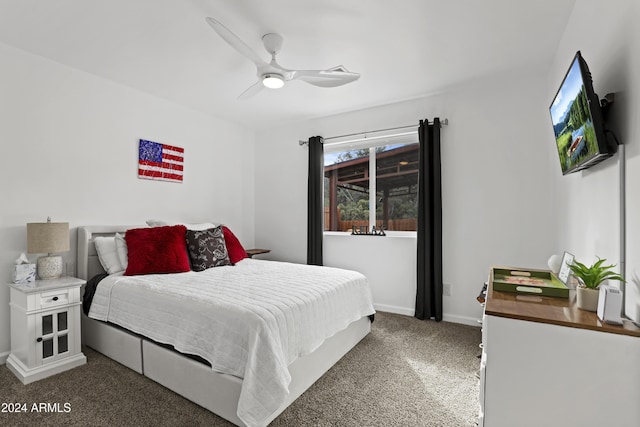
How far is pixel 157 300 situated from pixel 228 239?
1434 mm

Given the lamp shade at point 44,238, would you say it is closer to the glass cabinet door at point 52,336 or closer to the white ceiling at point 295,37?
the glass cabinet door at point 52,336

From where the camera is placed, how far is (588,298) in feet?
4.25

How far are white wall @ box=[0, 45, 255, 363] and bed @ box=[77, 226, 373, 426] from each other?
375mm

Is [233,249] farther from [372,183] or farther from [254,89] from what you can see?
[372,183]

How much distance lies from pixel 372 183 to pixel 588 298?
2914 millimetres

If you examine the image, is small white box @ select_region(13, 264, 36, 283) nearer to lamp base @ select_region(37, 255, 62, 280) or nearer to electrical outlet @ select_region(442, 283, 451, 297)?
lamp base @ select_region(37, 255, 62, 280)

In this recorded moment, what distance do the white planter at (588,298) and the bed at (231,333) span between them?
4.69 ft

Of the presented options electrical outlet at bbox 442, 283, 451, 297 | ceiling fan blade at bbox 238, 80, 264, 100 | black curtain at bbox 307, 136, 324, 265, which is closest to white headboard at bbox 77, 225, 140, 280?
ceiling fan blade at bbox 238, 80, 264, 100

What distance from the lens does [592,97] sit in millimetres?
1375

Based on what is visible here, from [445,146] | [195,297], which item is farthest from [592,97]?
[195,297]

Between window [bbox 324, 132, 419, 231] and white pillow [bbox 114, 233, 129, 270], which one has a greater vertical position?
window [bbox 324, 132, 419, 231]

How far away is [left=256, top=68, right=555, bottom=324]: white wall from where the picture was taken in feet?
10.0

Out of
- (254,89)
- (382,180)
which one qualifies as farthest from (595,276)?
(382,180)

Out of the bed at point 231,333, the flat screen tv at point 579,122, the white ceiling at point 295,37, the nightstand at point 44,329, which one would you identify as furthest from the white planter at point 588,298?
the nightstand at point 44,329
